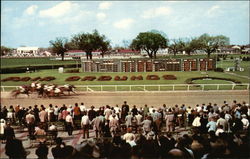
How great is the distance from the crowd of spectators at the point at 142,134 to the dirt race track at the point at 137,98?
5978 mm

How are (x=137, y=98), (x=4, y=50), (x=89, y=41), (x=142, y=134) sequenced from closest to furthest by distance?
(x=142, y=134), (x=137, y=98), (x=89, y=41), (x=4, y=50)

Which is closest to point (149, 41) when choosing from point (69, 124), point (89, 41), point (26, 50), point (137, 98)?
point (89, 41)

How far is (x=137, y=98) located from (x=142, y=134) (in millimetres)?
10192

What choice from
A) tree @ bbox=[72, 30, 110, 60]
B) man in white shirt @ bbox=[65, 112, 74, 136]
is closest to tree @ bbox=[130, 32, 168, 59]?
tree @ bbox=[72, 30, 110, 60]

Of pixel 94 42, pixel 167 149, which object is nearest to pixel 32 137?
pixel 167 149

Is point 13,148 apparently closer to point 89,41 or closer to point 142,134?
point 142,134

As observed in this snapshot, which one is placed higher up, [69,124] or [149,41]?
[149,41]

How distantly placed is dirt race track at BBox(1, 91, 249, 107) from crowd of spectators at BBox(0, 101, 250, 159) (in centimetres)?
598

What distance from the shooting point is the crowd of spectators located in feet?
20.4

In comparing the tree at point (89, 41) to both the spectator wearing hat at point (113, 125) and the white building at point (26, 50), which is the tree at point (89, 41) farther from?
the white building at point (26, 50)

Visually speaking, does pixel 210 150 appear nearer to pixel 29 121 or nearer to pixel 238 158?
pixel 238 158

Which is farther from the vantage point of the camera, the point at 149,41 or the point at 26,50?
the point at 26,50

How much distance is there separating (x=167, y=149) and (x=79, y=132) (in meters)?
6.03

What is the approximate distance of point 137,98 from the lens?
19.7m
